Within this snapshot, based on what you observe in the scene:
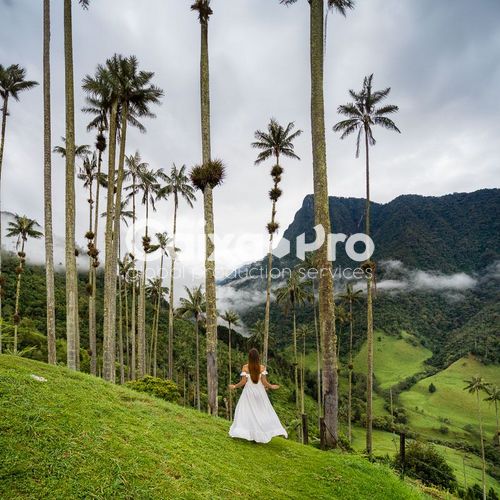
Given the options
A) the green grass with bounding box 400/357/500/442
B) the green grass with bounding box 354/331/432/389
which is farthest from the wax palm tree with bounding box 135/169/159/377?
the green grass with bounding box 354/331/432/389

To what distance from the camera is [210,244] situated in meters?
12.9

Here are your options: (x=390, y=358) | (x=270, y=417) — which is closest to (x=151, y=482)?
(x=270, y=417)

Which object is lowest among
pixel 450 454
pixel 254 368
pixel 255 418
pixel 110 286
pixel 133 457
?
pixel 450 454

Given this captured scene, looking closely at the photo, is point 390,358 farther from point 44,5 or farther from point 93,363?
point 44,5

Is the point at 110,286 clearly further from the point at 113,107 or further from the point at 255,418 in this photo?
the point at 255,418

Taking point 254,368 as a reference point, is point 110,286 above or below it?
above

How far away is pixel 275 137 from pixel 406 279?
170m

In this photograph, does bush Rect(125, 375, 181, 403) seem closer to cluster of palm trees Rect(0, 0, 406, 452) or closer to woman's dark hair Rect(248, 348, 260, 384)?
cluster of palm trees Rect(0, 0, 406, 452)

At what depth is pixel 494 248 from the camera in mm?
195250

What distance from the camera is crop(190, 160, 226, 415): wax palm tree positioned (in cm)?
1240


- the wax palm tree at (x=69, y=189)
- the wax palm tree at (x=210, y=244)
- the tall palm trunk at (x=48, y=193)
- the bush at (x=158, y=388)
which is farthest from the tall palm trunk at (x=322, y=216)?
the bush at (x=158, y=388)

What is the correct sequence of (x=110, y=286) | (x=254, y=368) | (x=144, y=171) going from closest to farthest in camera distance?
(x=254, y=368) → (x=110, y=286) → (x=144, y=171)

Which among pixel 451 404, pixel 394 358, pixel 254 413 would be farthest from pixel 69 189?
pixel 394 358

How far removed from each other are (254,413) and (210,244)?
676 cm
